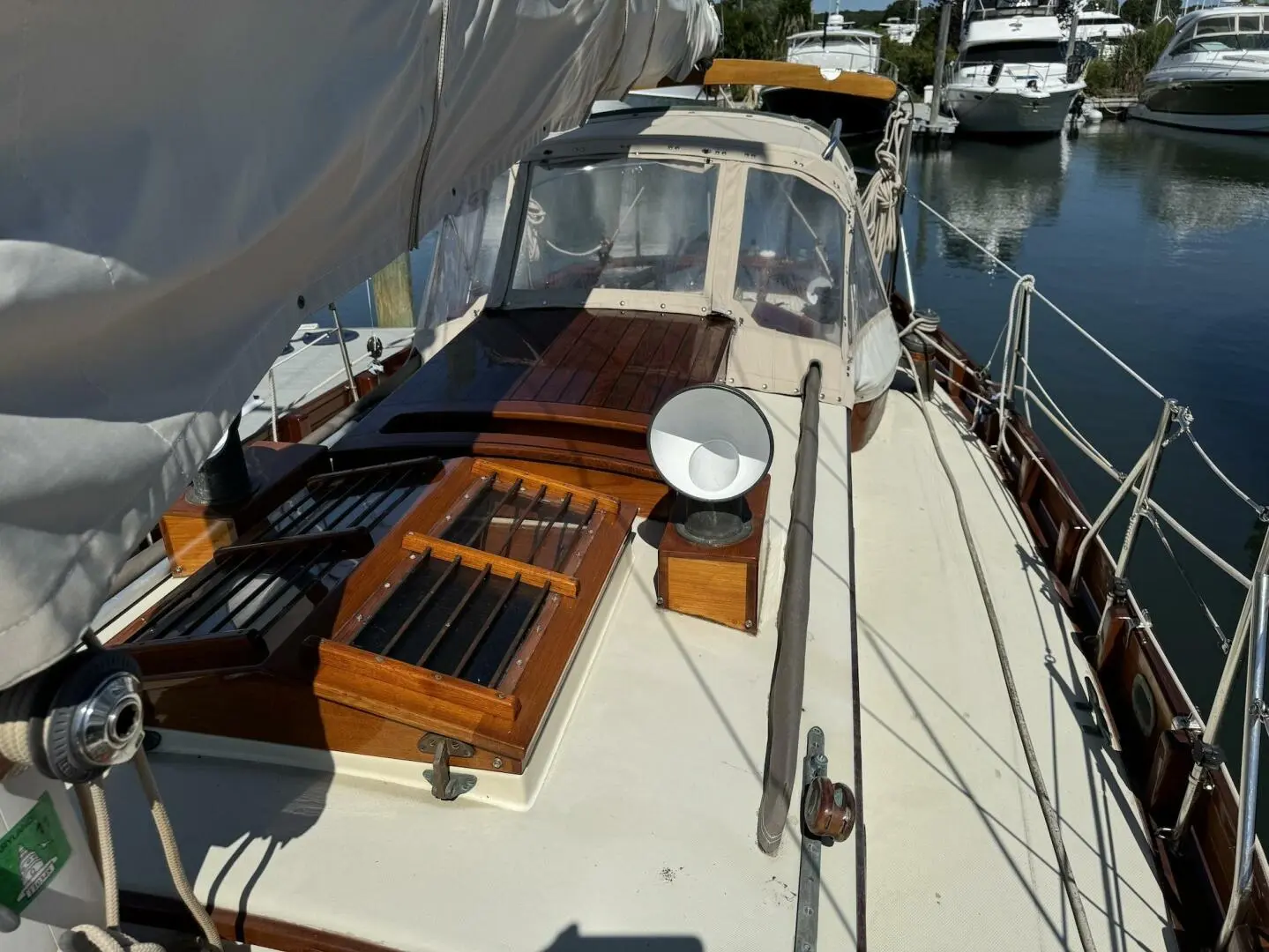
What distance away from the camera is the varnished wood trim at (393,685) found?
6.66 feet

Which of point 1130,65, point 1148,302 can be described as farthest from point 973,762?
point 1130,65

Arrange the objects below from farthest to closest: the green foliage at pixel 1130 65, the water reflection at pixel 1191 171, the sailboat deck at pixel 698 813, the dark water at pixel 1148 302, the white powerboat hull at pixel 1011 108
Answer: the green foliage at pixel 1130 65
the white powerboat hull at pixel 1011 108
the water reflection at pixel 1191 171
the dark water at pixel 1148 302
the sailboat deck at pixel 698 813

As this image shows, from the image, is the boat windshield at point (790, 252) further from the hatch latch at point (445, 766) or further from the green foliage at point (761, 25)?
the green foliage at point (761, 25)

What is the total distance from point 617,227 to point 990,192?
24202 millimetres

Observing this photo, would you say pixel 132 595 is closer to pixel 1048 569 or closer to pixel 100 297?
pixel 100 297

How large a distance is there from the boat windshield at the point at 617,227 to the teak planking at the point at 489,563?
2224 millimetres

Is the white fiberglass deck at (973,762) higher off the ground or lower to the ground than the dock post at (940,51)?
lower

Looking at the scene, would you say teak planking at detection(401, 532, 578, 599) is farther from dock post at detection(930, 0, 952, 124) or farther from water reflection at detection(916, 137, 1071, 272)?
dock post at detection(930, 0, 952, 124)

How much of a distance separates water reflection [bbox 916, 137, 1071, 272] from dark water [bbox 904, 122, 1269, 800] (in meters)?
0.09

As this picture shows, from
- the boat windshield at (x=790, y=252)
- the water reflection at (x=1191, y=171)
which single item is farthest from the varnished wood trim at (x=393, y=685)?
the water reflection at (x=1191, y=171)

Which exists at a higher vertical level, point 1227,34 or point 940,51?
point 1227,34

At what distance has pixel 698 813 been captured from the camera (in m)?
2.11

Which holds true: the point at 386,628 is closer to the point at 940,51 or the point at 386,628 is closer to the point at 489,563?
the point at 489,563

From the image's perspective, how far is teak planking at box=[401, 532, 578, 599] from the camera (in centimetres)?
245
